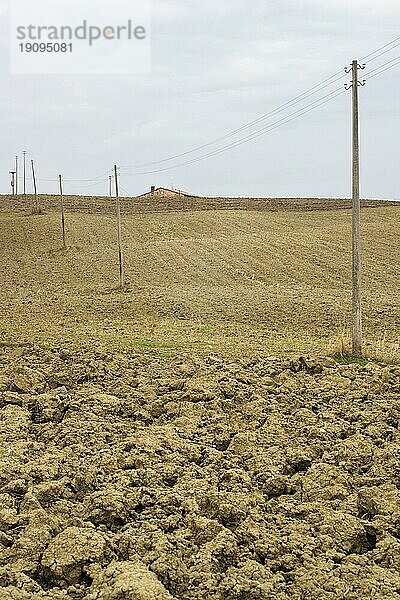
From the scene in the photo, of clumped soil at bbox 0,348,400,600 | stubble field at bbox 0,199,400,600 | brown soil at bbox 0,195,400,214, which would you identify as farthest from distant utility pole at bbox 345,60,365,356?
brown soil at bbox 0,195,400,214

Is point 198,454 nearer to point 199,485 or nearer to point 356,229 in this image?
point 199,485

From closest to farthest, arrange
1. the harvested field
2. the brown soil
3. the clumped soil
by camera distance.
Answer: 1. the clumped soil
2. the harvested field
3. the brown soil

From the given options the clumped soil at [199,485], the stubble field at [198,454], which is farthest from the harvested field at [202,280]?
the clumped soil at [199,485]

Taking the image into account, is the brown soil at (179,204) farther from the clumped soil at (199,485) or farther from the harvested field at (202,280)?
the clumped soil at (199,485)

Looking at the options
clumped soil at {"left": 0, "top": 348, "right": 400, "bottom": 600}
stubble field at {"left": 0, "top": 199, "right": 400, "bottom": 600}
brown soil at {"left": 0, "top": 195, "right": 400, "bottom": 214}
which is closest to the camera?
clumped soil at {"left": 0, "top": 348, "right": 400, "bottom": 600}

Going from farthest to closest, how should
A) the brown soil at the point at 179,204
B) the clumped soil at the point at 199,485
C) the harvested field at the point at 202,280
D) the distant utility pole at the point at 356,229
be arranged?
the brown soil at the point at 179,204 → the harvested field at the point at 202,280 → the distant utility pole at the point at 356,229 → the clumped soil at the point at 199,485

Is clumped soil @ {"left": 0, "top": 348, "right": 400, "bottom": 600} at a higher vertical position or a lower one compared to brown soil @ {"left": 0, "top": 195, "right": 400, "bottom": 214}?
lower

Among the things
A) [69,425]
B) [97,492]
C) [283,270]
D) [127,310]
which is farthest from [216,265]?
[97,492]

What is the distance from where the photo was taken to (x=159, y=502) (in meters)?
7.94

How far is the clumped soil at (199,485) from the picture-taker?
6.45 m

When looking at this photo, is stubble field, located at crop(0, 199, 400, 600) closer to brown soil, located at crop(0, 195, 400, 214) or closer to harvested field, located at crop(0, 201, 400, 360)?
harvested field, located at crop(0, 201, 400, 360)

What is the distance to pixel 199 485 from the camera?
27.3ft

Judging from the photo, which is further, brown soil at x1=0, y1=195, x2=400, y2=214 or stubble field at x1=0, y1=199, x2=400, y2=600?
brown soil at x1=0, y1=195, x2=400, y2=214

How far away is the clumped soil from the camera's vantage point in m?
6.45
